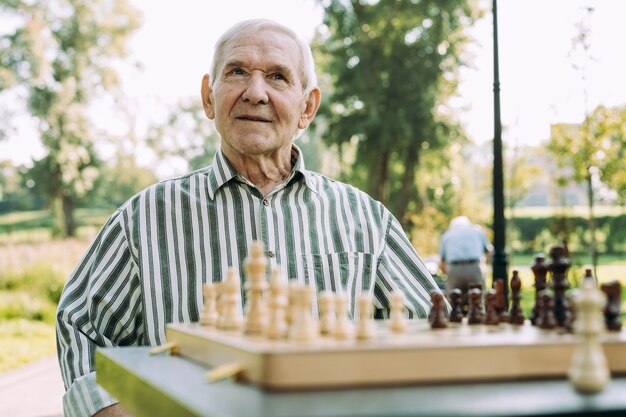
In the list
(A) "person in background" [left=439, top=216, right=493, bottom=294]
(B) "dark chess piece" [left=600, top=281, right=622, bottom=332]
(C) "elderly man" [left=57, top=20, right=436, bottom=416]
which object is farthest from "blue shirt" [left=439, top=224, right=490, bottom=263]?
(B) "dark chess piece" [left=600, top=281, right=622, bottom=332]

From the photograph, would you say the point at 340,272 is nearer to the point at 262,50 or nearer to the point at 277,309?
the point at 262,50

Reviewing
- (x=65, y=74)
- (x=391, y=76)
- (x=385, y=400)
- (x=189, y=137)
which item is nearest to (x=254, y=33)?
(x=385, y=400)

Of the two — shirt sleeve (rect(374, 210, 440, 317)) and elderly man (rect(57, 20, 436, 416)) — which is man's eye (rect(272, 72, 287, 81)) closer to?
elderly man (rect(57, 20, 436, 416))

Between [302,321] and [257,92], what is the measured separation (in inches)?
60.2

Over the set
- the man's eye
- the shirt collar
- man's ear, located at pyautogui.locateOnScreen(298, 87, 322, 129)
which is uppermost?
the man's eye

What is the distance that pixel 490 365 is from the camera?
129 centimetres

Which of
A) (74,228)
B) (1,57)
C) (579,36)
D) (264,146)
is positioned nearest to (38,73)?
(1,57)

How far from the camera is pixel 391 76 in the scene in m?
21.4

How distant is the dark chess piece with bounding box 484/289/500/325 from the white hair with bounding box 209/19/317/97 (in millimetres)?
1405

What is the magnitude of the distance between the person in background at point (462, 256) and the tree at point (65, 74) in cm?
2175

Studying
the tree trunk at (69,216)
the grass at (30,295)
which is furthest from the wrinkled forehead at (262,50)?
the tree trunk at (69,216)

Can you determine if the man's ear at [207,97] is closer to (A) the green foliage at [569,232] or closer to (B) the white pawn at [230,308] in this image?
(B) the white pawn at [230,308]

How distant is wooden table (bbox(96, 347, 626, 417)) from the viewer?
1.07 meters

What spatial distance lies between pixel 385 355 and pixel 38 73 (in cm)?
3064
